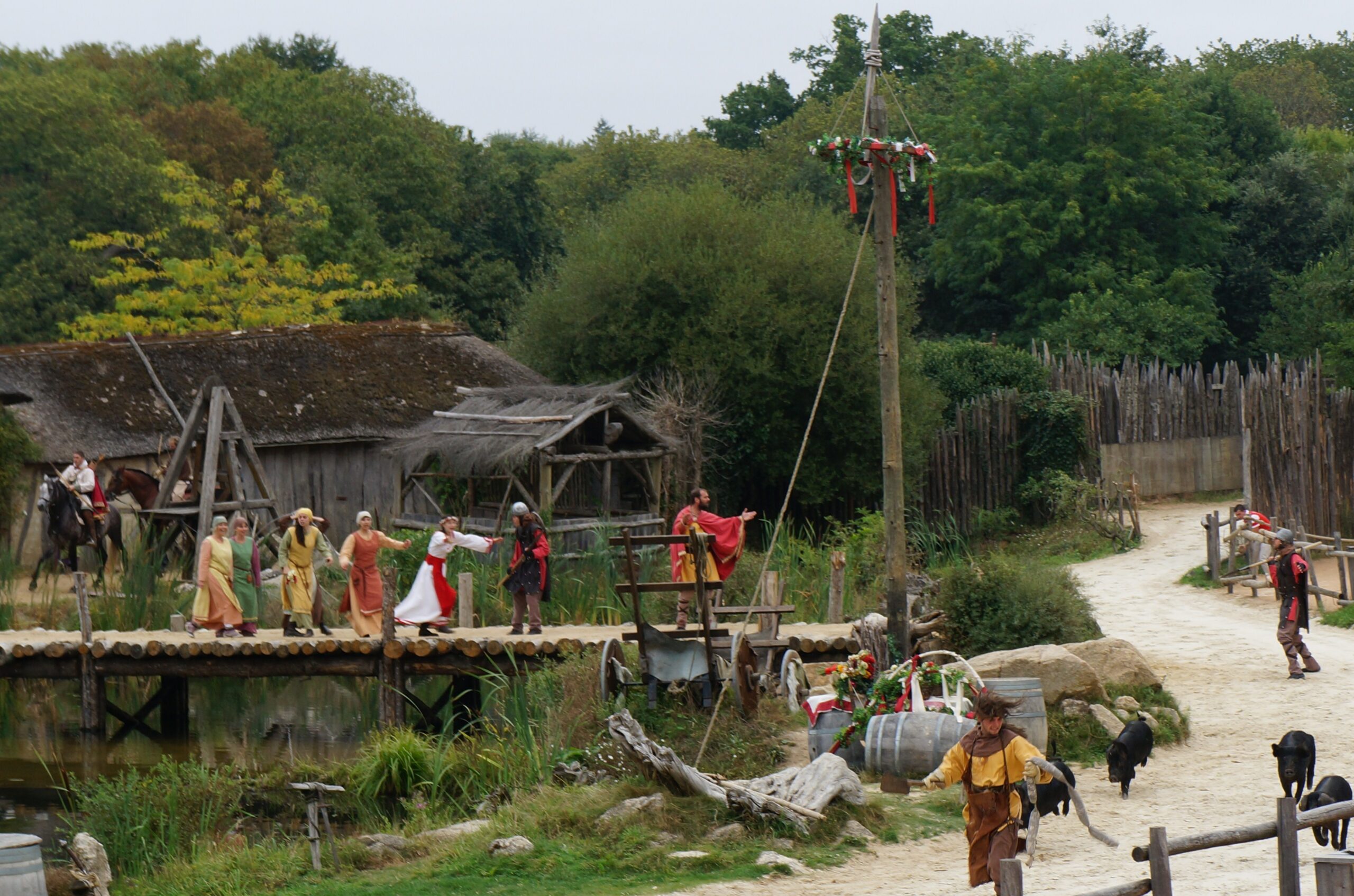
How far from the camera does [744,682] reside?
41.8 ft

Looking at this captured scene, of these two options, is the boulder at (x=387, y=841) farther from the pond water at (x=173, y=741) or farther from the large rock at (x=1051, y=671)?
the large rock at (x=1051, y=671)

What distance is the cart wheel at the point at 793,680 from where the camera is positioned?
533 inches

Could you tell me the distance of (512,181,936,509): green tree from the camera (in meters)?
25.7

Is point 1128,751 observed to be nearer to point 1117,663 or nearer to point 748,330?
point 1117,663

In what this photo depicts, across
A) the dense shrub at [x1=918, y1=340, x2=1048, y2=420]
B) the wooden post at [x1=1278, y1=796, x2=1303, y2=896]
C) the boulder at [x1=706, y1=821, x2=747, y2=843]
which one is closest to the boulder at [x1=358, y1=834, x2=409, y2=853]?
the boulder at [x1=706, y1=821, x2=747, y2=843]

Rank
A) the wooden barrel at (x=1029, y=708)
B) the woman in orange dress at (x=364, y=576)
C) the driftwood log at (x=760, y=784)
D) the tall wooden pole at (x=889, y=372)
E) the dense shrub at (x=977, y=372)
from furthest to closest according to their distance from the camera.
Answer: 1. the dense shrub at (x=977, y=372)
2. the woman in orange dress at (x=364, y=576)
3. the tall wooden pole at (x=889, y=372)
4. the wooden barrel at (x=1029, y=708)
5. the driftwood log at (x=760, y=784)

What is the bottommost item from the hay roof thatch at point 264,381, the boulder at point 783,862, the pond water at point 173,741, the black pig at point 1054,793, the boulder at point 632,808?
the pond water at point 173,741

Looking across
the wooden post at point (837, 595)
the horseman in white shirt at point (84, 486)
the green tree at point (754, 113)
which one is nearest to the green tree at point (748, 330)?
the wooden post at point (837, 595)

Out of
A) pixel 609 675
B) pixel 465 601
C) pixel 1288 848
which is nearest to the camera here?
pixel 1288 848

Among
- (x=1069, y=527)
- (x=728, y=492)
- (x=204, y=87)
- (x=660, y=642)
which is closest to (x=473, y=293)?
(x=204, y=87)

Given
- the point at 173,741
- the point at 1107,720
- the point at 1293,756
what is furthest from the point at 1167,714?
the point at 173,741

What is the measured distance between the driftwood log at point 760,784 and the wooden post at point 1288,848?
361cm

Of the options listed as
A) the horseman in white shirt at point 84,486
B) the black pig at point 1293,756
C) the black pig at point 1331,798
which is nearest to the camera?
the black pig at point 1331,798

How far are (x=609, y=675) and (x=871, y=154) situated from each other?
15.4 ft
